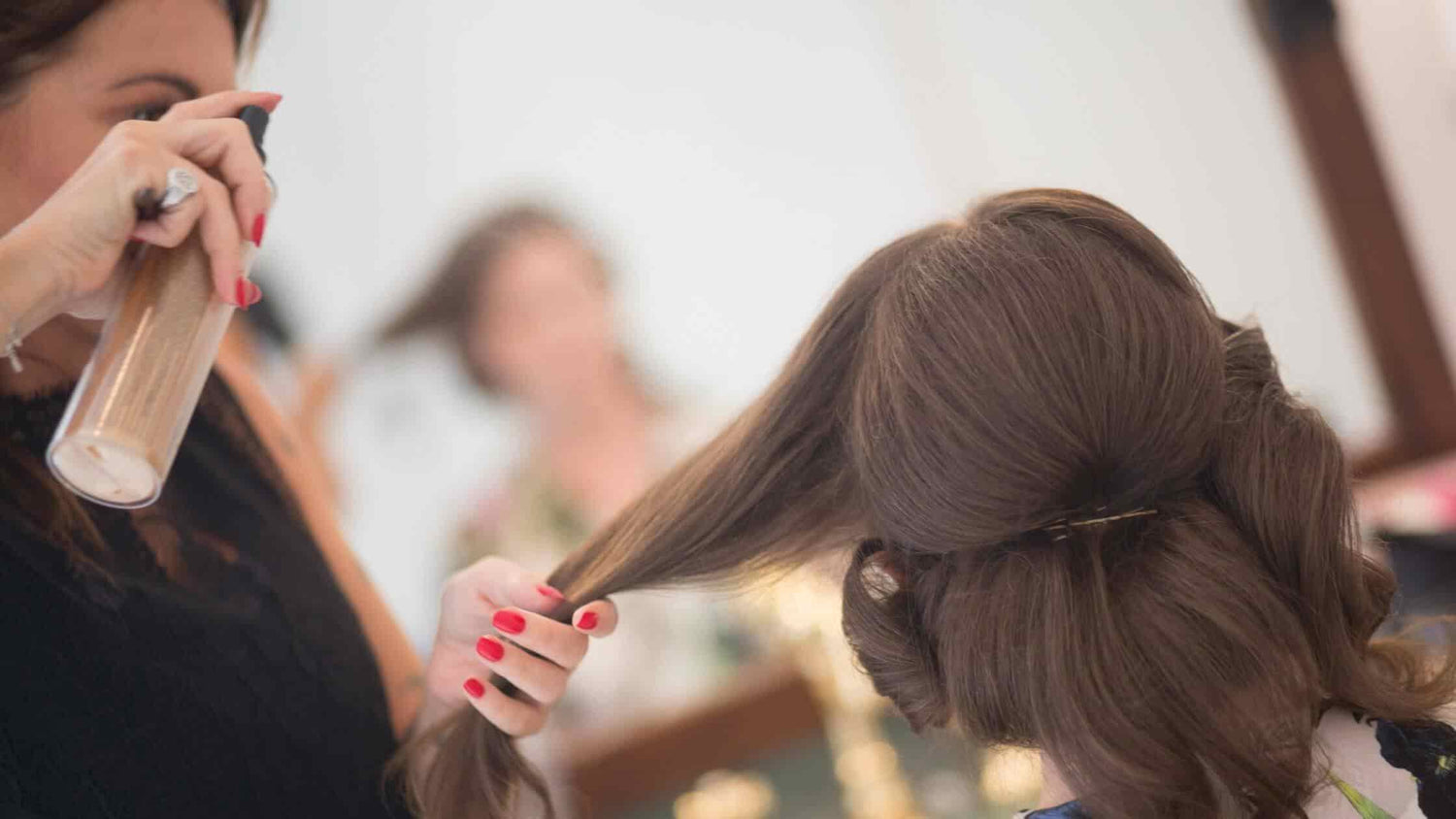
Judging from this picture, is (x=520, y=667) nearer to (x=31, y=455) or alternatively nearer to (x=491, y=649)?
(x=491, y=649)

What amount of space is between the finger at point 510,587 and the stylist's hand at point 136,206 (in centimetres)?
33

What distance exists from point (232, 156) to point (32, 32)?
198mm

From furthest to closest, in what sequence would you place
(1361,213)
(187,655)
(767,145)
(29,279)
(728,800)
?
(1361,213)
(767,145)
(728,800)
(187,655)
(29,279)

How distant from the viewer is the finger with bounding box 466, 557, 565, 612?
858 mm

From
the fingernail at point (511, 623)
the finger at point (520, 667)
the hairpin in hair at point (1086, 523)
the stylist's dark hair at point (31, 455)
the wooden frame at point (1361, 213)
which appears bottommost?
the wooden frame at point (1361, 213)

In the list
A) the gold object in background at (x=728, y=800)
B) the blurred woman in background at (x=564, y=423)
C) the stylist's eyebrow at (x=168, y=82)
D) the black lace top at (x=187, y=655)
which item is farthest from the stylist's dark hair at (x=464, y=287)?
the stylist's eyebrow at (x=168, y=82)

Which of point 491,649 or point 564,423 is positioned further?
point 564,423

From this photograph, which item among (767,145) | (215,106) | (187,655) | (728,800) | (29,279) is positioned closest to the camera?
(29,279)

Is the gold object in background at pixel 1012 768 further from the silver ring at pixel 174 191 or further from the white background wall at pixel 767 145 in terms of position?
the white background wall at pixel 767 145

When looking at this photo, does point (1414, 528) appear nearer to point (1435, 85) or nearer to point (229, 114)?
point (1435, 85)

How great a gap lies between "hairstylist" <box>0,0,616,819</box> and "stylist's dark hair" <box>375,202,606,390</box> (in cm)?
95

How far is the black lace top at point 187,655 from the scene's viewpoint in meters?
0.70

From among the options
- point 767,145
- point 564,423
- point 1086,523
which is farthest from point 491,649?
point 767,145

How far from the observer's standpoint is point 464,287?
75.3 inches
